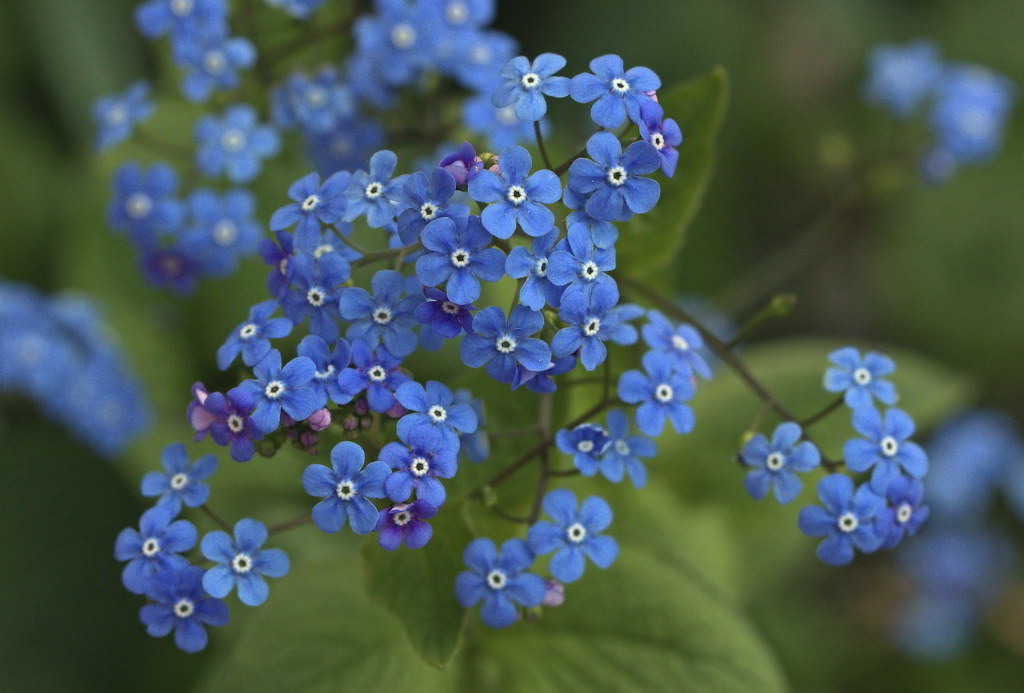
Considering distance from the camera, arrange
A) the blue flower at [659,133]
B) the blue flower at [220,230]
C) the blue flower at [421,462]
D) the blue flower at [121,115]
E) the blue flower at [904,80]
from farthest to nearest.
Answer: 1. the blue flower at [904,80]
2. the blue flower at [220,230]
3. the blue flower at [121,115]
4. the blue flower at [659,133]
5. the blue flower at [421,462]

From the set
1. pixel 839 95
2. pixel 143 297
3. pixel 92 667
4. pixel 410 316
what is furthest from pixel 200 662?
pixel 839 95

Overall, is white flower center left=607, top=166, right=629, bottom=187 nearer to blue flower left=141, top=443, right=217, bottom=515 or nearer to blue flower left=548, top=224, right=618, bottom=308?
blue flower left=548, top=224, right=618, bottom=308

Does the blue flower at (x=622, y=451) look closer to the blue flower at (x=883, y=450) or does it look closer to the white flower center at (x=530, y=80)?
the blue flower at (x=883, y=450)

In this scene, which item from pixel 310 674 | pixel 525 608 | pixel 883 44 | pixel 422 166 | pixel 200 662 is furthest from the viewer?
pixel 883 44

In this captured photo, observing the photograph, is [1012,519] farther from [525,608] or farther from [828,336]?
[525,608]

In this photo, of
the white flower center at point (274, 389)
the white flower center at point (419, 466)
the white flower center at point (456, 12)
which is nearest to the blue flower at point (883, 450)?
the white flower center at point (419, 466)

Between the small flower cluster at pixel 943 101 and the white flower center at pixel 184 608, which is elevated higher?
the small flower cluster at pixel 943 101
